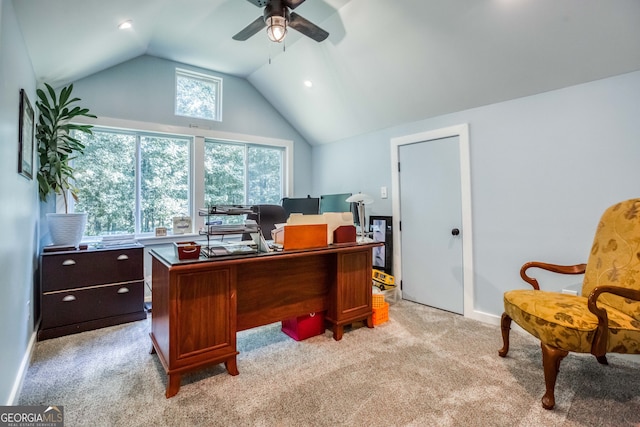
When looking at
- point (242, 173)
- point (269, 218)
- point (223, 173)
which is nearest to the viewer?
point (269, 218)

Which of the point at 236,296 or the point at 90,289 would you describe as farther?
the point at 90,289

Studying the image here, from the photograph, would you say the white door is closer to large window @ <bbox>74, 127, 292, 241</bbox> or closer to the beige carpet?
the beige carpet

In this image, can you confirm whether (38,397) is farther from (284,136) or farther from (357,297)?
(284,136)

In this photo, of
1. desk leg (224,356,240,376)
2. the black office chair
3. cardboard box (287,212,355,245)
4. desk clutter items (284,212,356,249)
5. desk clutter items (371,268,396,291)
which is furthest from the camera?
desk clutter items (371,268,396,291)

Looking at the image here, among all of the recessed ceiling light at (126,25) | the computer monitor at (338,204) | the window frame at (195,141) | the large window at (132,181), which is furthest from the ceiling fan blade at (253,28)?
the computer monitor at (338,204)

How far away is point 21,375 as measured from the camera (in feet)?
6.31

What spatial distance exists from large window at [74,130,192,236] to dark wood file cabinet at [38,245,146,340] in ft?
2.91

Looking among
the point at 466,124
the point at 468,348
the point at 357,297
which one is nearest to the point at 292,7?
Result: the point at 466,124

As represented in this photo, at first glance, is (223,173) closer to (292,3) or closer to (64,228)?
(64,228)

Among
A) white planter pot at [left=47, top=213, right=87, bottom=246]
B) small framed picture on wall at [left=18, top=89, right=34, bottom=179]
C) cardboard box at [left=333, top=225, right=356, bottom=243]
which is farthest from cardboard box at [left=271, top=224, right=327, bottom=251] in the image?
white planter pot at [left=47, top=213, right=87, bottom=246]

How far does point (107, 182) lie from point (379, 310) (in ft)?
11.6

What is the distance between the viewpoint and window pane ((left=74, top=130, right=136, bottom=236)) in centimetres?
349

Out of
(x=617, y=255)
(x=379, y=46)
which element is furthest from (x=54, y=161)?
(x=617, y=255)
